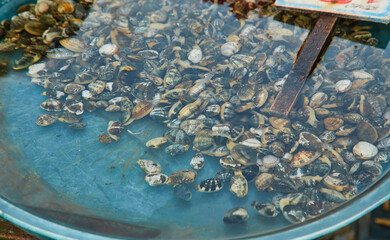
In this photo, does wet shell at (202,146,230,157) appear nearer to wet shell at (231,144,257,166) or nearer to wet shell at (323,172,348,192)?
wet shell at (231,144,257,166)

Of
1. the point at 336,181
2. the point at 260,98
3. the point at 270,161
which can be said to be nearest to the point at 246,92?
the point at 260,98

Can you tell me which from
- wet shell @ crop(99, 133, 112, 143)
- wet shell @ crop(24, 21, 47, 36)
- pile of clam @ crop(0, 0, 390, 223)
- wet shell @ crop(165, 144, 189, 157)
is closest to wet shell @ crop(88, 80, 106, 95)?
pile of clam @ crop(0, 0, 390, 223)

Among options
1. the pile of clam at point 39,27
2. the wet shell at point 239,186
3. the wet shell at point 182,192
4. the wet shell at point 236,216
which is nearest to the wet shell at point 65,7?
the pile of clam at point 39,27

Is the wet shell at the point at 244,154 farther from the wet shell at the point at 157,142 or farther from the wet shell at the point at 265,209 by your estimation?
the wet shell at the point at 157,142

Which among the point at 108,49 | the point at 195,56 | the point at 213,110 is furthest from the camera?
the point at 108,49

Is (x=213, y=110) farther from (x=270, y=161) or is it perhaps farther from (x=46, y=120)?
(x=46, y=120)

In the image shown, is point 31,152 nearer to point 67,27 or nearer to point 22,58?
point 22,58
